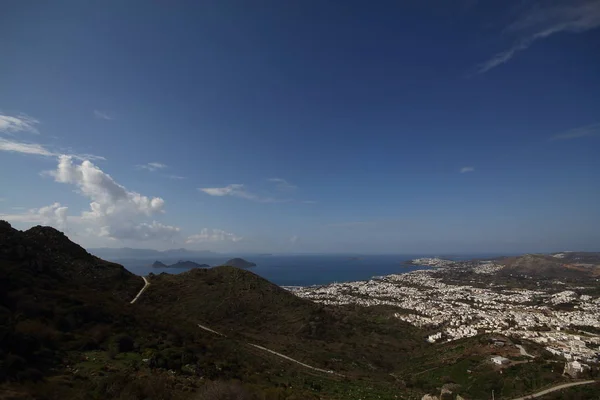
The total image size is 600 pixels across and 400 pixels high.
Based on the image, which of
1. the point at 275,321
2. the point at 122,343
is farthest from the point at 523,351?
the point at 122,343

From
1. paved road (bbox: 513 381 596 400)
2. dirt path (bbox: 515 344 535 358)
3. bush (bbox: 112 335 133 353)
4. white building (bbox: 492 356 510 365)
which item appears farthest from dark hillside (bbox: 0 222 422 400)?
dirt path (bbox: 515 344 535 358)

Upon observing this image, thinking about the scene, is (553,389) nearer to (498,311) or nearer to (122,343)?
(122,343)

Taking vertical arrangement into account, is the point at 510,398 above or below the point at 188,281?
below

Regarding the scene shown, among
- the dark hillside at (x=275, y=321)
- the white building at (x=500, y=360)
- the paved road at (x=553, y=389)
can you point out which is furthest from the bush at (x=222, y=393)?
the white building at (x=500, y=360)

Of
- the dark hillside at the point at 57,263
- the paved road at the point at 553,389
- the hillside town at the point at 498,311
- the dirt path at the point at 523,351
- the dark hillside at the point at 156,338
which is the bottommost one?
the hillside town at the point at 498,311

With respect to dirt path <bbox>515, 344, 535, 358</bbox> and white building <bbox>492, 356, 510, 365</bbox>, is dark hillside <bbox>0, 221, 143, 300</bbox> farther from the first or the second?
dirt path <bbox>515, 344, 535, 358</bbox>

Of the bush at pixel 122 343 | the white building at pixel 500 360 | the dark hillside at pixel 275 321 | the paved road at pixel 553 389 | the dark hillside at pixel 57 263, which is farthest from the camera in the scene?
the dark hillside at pixel 275 321

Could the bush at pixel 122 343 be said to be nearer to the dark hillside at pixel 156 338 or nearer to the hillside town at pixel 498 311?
the dark hillside at pixel 156 338

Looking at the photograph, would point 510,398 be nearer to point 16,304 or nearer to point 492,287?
point 16,304

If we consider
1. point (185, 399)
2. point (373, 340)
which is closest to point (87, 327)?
point (185, 399)
